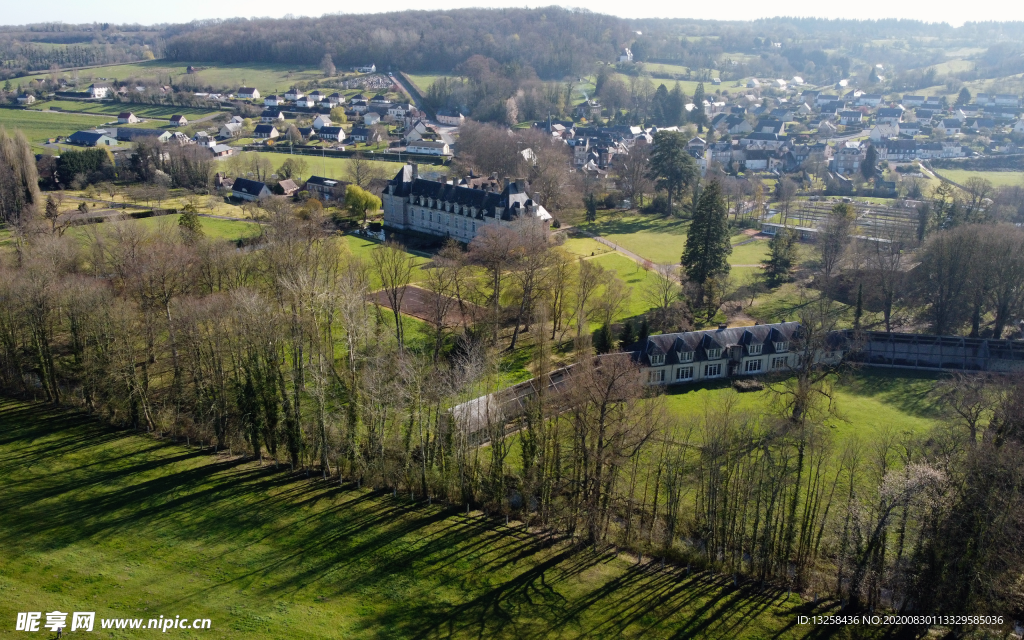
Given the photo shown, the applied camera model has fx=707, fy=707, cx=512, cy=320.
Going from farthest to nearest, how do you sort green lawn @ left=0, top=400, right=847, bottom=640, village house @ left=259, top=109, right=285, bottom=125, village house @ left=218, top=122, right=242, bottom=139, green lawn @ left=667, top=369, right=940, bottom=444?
village house @ left=259, top=109, right=285, bottom=125 < village house @ left=218, top=122, right=242, bottom=139 < green lawn @ left=667, top=369, right=940, bottom=444 < green lawn @ left=0, top=400, right=847, bottom=640

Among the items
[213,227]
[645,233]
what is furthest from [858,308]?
[213,227]

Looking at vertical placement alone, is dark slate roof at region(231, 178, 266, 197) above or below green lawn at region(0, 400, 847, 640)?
above

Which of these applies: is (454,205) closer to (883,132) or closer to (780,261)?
(780,261)

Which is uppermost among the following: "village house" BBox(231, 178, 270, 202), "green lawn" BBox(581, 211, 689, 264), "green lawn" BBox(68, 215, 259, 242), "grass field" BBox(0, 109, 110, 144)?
"grass field" BBox(0, 109, 110, 144)

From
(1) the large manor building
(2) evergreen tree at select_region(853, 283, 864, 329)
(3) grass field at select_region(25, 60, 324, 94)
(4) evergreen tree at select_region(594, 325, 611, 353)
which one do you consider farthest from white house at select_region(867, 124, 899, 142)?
(3) grass field at select_region(25, 60, 324, 94)

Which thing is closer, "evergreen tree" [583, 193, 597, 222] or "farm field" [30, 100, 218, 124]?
"evergreen tree" [583, 193, 597, 222]

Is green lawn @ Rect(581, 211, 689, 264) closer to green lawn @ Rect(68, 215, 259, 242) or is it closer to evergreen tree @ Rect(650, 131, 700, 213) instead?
evergreen tree @ Rect(650, 131, 700, 213)

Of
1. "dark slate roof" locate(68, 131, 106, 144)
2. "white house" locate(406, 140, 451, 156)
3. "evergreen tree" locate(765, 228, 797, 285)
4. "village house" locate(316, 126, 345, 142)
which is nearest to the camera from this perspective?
"evergreen tree" locate(765, 228, 797, 285)

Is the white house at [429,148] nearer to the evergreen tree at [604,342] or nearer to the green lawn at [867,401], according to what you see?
the evergreen tree at [604,342]

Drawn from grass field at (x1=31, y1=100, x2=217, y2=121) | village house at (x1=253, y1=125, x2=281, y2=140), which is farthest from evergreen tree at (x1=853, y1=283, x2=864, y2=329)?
grass field at (x1=31, y1=100, x2=217, y2=121)
